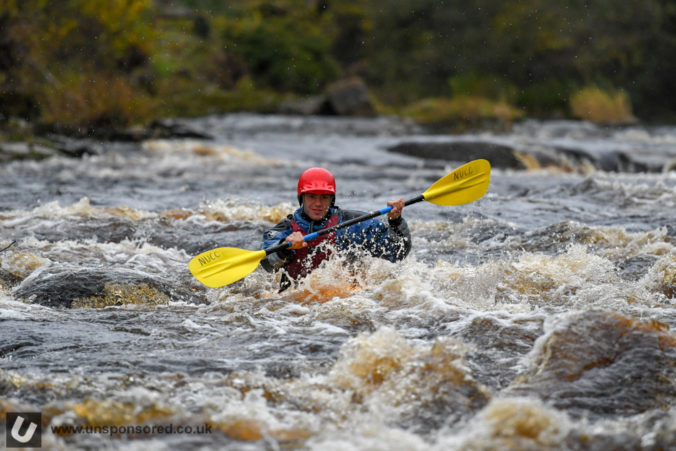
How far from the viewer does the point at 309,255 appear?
553cm

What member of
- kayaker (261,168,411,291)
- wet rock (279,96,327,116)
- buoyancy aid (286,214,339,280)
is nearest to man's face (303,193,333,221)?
kayaker (261,168,411,291)

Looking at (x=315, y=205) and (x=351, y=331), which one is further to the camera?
(x=315, y=205)

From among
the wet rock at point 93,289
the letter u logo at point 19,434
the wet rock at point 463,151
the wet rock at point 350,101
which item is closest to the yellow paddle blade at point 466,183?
the wet rock at point 93,289

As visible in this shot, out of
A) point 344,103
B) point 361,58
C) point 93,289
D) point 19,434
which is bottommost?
point 19,434

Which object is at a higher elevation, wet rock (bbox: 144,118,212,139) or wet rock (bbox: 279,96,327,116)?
wet rock (bbox: 279,96,327,116)

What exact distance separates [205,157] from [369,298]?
10.1 meters

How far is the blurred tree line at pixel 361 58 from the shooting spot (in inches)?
721

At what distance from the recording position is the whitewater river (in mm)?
3152

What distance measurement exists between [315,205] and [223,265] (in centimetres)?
77

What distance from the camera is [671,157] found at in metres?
14.9

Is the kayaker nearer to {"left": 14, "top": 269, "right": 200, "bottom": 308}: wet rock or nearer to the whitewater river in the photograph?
the whitewater river

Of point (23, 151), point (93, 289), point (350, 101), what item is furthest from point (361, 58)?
point (93, 289)

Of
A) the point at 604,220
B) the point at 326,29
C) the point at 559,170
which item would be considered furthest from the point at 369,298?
the point at 326,29

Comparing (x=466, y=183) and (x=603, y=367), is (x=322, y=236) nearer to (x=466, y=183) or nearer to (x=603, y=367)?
Result: (x=466, y=183)
